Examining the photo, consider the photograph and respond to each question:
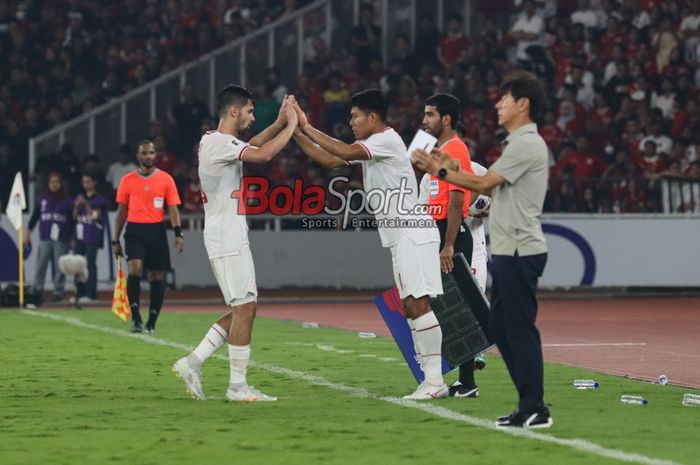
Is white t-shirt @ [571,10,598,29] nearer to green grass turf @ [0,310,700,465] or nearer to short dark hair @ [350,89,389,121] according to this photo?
green grass turf @ [0,310,700,465]

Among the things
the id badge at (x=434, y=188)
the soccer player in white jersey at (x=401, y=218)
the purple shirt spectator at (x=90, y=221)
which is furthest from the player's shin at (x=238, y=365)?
the purple shirt spectator at (x=90, y=221)

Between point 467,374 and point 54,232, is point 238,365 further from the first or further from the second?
point 54,232

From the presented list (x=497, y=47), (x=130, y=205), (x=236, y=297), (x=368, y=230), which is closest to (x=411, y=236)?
(x=236, y=297)

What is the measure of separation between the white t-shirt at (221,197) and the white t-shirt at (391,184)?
102cm

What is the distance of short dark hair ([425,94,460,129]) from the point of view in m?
12.3

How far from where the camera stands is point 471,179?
31.8 ft

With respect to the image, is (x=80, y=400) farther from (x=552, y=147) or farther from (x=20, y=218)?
(x=552, y=147)

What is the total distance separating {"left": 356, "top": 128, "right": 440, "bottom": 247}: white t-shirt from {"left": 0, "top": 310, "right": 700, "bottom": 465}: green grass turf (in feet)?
4.41

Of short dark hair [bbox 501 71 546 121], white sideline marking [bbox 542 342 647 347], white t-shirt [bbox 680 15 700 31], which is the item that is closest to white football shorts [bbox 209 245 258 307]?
short dark hair [bbox 501 71 546 121]

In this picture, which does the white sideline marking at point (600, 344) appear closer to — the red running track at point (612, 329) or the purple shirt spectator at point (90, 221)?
the red running track at point (612, 329)

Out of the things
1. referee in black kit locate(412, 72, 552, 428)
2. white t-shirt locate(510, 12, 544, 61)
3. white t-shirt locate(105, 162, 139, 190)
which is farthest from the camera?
white t-shirt locate(510, 12, 544, 61)

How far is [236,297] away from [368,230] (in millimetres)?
16570

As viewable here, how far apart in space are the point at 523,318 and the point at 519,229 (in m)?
0.58

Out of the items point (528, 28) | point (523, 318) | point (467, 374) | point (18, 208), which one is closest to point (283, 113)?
point (467, 374)
